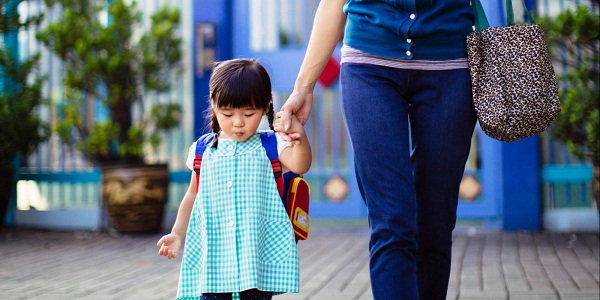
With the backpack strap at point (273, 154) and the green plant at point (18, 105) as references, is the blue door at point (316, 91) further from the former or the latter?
the backpack strap at point (273, 154)

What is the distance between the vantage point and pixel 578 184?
6398 millimetres

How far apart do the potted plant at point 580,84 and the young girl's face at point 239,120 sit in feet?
11.6

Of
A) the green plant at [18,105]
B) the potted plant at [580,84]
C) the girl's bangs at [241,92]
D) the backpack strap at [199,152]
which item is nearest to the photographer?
the girl's bangs at [241,92]

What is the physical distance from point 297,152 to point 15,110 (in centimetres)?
479

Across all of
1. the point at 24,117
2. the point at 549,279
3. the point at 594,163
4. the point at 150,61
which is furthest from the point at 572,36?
the point at 24,117

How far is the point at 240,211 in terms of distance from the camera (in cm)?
249

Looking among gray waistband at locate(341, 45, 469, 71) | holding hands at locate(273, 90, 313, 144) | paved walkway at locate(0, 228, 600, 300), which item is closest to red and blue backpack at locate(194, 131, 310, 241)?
holding hands at locate(273, 90, 313, 144)

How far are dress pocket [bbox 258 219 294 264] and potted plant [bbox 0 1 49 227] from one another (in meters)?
4.62

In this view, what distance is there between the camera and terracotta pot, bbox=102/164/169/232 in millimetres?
6535

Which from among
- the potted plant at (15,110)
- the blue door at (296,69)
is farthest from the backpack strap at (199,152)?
the potted plant at (15,110)

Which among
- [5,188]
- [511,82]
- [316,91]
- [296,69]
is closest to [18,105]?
[5,188]

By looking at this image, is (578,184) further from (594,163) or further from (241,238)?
(241,238)

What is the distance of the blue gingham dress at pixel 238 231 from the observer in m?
2.46

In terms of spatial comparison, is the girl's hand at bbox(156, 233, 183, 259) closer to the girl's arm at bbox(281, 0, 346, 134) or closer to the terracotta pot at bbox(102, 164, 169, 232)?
the girl's arm at bbox(281, 0, 346, 134)
